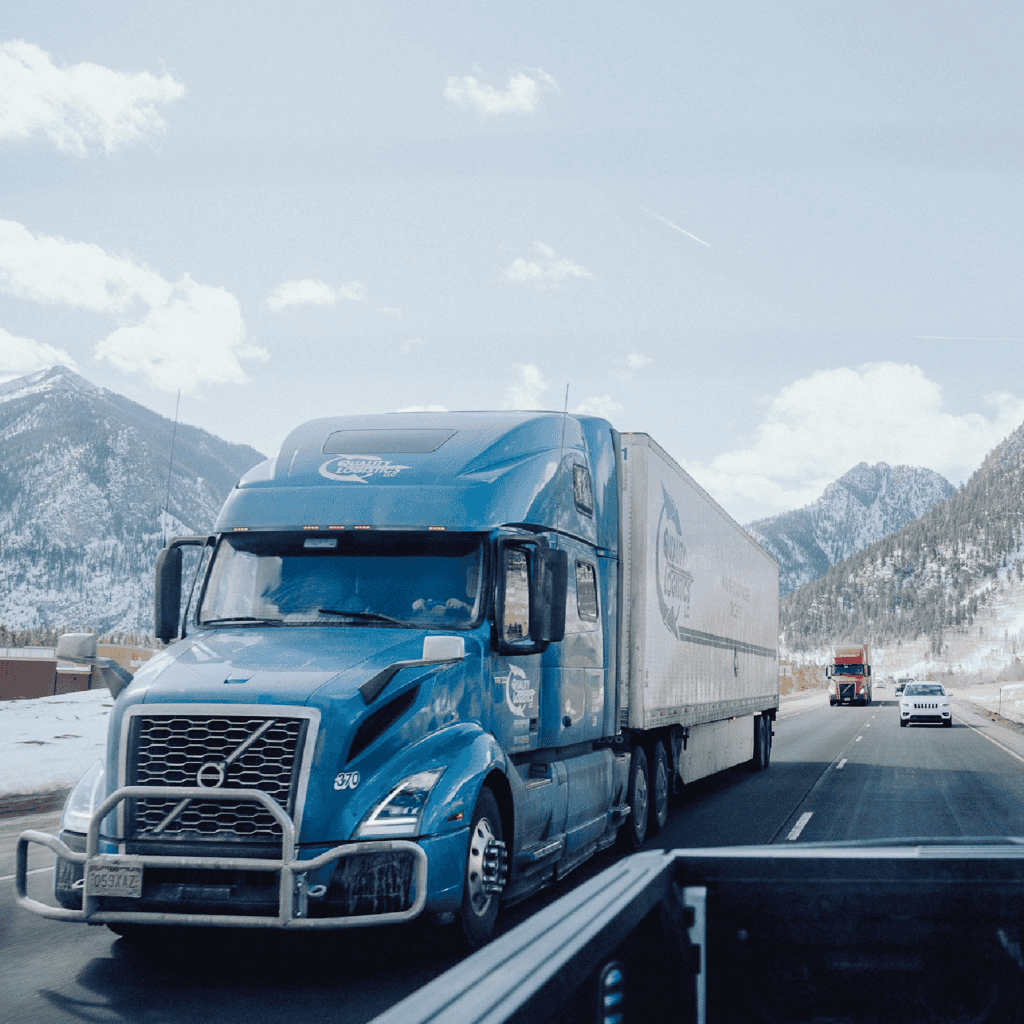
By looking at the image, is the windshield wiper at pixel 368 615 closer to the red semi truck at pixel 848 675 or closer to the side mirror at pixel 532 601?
the side mirror at pixel 532 601

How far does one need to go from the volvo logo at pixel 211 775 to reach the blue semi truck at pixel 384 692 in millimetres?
12

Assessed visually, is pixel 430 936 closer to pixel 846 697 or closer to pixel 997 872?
pixel 997 872

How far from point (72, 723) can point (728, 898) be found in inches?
860

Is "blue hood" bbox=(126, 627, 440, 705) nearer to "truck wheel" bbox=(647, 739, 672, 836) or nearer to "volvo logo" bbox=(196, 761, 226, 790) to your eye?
"volvo logo" bbox=(196, 761, 226, 790)

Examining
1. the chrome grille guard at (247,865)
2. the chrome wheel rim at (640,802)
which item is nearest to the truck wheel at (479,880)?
the chrome grille guard at (247,865)

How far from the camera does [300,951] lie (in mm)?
7000

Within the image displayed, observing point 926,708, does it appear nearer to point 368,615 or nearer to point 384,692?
point 368,615

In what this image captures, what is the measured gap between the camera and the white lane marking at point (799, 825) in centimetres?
1202

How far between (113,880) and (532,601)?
9.60ft

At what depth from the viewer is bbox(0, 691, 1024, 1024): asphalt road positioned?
231 inches

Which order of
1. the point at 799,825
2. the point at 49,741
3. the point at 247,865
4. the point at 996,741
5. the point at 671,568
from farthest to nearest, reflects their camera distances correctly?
the point at 996,741 < the point at 49,741 < the point at 799,825 < the point at 671,568 < the point at 247,865

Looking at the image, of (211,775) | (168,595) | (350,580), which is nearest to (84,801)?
(211,775)

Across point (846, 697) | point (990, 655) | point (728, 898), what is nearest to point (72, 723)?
point (728, 898)

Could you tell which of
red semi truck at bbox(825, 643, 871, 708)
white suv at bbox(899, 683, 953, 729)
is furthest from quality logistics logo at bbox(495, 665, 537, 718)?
red semi truck at bbox(825, 643, 871, 708)
